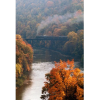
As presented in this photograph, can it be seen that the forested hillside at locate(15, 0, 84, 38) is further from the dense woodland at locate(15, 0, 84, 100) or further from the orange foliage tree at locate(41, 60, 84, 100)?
the orange foliage tree at locate(41, 60, 84, 100)

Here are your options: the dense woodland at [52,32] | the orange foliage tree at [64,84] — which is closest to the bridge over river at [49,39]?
the dense woodland at [52,32]

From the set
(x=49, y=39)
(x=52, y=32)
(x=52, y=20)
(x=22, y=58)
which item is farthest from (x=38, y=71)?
(x=52, y=20)

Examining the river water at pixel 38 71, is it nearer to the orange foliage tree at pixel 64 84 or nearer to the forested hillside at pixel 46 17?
the orange foliage tree at pixel 64 84

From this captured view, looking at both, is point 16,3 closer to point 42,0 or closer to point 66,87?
point 42,0

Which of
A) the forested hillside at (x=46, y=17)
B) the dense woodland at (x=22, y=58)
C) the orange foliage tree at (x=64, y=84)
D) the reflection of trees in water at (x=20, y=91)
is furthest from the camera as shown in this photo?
the forested hillside at (x=46, y=17)

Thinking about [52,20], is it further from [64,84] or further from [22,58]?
[64,84]
